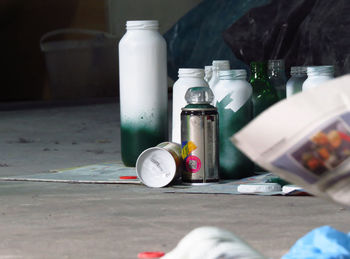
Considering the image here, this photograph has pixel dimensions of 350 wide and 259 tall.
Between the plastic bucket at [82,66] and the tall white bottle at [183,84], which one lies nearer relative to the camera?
the tall white bottle at [183,84]

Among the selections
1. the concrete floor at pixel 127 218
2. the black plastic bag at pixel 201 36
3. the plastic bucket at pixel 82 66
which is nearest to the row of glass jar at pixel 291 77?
the concrete floor at pixel 127 218

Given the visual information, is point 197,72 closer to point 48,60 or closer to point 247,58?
point 247,58

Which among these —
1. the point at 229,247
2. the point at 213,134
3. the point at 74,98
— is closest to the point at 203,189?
the point at 213,134

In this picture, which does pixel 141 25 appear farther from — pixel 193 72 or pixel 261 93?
pixel 261 93

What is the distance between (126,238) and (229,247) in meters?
0.51

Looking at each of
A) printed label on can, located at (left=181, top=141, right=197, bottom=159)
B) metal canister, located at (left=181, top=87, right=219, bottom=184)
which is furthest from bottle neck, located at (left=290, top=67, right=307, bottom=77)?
printed label on can, located at (left=181, top=141, right=197, bottom=159)

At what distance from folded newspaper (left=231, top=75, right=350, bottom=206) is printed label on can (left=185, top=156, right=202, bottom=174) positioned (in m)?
1.30

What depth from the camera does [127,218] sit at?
192 cm

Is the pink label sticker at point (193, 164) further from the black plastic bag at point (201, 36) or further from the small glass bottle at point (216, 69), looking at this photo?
the black plastic bag at point (201, 36)

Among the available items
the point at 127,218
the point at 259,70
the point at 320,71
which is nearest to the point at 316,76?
the point at 320,71

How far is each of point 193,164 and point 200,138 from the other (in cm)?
8

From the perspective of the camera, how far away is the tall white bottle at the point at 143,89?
2.78 meters

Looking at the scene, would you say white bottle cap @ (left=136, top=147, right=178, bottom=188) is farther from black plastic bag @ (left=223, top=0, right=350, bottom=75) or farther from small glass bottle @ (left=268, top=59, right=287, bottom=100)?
black plastic bag @ (left=223, top=0, right=350, bottom=75)

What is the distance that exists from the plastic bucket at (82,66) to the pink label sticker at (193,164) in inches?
218
